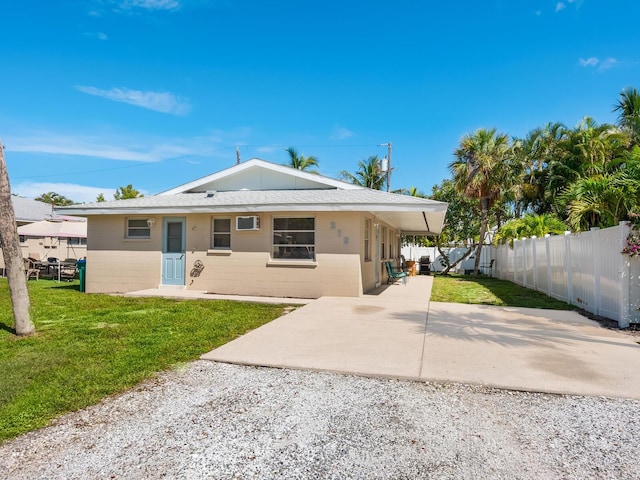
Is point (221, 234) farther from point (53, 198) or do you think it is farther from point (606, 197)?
point (53, 198)

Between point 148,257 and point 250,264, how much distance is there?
3.53m

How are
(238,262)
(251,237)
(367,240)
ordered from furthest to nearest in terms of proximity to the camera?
(367,240), (238,262), (251,237)

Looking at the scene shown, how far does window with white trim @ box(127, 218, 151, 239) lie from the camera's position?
40.1ft

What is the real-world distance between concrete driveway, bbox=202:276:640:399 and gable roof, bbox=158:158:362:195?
5.86 m

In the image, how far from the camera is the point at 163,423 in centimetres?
309

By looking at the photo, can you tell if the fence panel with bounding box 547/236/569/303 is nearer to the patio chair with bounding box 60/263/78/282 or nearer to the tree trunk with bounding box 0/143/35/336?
the tree trunk with bounding box 0/143/35/336

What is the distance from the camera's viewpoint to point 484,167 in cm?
1914

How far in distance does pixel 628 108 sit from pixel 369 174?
18.0 metres

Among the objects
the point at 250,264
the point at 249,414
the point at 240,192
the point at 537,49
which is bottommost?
the point at 249,414

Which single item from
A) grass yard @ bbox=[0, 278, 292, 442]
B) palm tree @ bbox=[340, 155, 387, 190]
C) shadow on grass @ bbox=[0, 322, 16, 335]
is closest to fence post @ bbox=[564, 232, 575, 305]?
grass yard @ bbox=[0, 278, 292, 442]

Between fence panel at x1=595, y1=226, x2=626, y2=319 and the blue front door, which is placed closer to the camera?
fence panel at x1=595, y1=226, x2=626, y2=319

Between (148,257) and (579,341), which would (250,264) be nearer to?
(148,257)

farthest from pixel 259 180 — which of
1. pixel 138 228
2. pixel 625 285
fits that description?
pixel 625 285

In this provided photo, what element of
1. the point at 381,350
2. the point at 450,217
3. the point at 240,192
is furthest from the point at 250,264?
the point at 450,217
